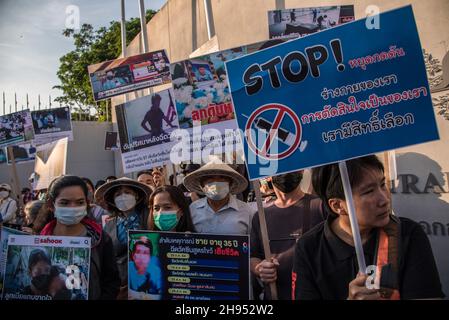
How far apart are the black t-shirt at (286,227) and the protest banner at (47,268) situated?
3.46 feet

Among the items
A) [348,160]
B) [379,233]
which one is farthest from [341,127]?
[379,233]

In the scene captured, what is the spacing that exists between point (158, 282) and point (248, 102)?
47.4 inches

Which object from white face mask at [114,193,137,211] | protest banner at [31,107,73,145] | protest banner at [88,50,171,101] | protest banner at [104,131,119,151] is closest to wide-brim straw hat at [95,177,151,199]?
Answer: white face mask at [114,193,137,211]

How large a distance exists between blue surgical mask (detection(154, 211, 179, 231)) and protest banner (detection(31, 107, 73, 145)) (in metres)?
5.40

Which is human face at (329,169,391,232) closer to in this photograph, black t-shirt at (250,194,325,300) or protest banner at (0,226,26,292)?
black t-shirt at (250,194,325,300)

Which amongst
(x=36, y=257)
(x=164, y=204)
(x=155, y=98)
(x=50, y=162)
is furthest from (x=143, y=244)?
(x=50, y=162)

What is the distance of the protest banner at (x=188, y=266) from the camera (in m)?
2.27

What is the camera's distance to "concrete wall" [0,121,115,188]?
677 inches

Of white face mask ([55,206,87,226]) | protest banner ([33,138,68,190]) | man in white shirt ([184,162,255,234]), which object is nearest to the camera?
white face mask ([55,206,87,226])

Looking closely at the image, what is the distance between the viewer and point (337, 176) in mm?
Result: 1879

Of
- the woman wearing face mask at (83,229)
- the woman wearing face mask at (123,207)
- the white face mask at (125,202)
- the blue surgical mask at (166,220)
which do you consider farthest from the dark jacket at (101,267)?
the white face mask at (125,202)

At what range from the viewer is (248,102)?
207 centimetres

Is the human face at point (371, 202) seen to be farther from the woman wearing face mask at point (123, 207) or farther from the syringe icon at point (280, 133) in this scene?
the woman wearing face mask at point (123, 207)
